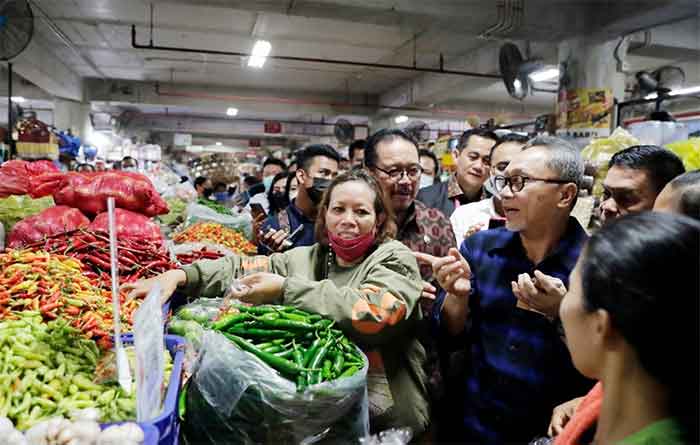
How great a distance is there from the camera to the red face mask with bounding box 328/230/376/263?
185 cm

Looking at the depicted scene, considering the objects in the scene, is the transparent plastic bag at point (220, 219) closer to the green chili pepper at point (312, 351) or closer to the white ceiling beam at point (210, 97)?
the green chili pepper at point (312, 351)

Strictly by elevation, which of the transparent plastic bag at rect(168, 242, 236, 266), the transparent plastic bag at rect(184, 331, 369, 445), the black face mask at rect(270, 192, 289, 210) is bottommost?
the transparent plastic bag at rect(184, 331, 369, 445)

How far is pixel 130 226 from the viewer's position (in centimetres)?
281

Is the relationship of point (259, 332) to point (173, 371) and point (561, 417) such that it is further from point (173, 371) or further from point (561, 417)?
point (561, 417)

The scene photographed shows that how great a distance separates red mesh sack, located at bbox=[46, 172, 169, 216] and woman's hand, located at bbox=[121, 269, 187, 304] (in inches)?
48.1

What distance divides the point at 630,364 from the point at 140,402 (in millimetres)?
978

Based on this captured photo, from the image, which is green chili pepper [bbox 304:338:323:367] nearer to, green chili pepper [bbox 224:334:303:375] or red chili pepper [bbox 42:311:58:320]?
green chili pepper [bbox 224:334:303:375]

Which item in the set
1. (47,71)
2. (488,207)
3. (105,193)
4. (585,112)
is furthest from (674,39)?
(47,71)

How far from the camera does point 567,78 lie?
7.80m

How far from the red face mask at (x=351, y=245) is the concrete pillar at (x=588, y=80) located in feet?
20.4

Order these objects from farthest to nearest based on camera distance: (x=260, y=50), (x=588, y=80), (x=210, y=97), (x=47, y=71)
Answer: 1. (x=210, y=97)
2. (x=47, y=71)
3. (x=260, y=50)
4. (x=588, y=80)

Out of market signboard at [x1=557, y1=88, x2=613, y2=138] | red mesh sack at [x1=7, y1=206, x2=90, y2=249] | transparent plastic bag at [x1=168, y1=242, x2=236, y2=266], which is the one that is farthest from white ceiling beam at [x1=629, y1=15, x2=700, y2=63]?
red mesh sack at [x1=7, y1=206, x2=90, y2=249]

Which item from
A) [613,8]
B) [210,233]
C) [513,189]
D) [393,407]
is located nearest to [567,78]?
[613,8]

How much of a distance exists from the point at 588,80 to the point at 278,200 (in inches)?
207
